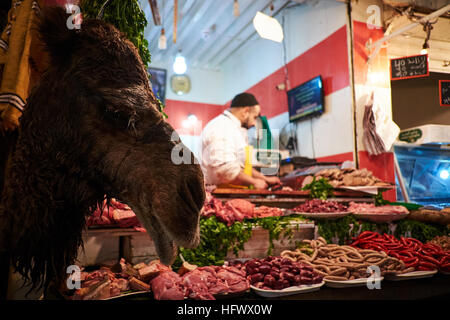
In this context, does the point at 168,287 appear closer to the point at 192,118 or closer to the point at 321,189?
the point at 321,189

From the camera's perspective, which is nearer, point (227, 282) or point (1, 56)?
point (1, 56)

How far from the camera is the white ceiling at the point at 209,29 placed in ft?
16.7

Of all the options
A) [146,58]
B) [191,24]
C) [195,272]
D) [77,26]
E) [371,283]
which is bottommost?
[371,283]

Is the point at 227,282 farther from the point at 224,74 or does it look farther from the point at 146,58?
the point at 224,74

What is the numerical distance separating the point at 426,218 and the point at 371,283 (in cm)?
167

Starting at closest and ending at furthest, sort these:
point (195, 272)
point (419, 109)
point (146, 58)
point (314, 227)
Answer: point (146, 58)
point (195, 272)
point (419, 109)
point (314, 227)

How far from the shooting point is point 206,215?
265 centimetres

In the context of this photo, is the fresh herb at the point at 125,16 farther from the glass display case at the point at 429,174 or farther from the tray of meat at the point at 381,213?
the tray of meat at the point at 381,213

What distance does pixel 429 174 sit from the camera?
8.24ft

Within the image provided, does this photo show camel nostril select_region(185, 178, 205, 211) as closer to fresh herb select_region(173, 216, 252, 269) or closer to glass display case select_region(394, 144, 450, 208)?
fresh herb select_region(173, 216, 252, 269)

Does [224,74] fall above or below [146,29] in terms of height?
above

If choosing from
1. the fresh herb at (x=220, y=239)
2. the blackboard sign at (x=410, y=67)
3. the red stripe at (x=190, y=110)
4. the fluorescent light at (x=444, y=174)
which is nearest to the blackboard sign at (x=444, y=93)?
the blackboard sign at (x=410, y=67)

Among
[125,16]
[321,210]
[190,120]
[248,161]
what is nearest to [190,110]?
[190,120]

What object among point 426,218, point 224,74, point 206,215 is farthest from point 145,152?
point 224,74
